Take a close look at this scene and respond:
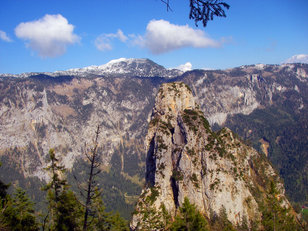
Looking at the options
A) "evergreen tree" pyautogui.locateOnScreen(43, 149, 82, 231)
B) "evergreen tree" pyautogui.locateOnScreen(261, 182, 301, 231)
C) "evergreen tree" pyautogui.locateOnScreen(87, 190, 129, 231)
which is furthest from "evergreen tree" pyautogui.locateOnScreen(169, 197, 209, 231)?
"evergreen tree" pyautogui.locateOnScreen(261, 182, 301, 231)

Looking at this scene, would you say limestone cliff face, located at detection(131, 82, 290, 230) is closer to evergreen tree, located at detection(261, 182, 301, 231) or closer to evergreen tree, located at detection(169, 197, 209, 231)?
evergreen tree, located at detection(261, 182, 301, 231)

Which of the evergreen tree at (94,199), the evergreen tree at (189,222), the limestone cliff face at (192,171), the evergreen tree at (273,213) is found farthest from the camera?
the limestone cliff face at (192,171)

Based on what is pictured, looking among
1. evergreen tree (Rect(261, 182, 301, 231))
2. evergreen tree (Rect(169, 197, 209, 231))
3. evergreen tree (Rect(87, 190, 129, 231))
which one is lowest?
evergreen tree (Rect(261, 182, 301, 231))

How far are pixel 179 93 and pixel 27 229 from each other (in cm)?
7264

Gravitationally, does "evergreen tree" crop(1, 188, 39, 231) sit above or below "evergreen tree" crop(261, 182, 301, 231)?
above

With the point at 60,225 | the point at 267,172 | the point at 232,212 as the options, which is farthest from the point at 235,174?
the point at 60,225

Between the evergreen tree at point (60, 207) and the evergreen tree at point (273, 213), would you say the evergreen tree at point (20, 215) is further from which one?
the evergreen tree at point (273, 213)

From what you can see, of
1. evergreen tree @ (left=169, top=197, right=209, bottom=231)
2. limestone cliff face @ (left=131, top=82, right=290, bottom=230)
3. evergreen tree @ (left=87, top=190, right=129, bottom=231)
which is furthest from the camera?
limestone cliff face @ (left=131, top=82, right=290, bottom=230)

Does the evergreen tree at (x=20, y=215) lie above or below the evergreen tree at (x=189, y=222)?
above

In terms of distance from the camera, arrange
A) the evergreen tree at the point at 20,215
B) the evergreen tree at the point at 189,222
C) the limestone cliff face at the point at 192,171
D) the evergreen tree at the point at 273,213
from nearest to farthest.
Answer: the evergreen tree at the point at 20,215 → the evergreen tree at the point at 189,222 → the evergreen tree at the point at 273,213 → the limestone cliff face at the point at 192,171

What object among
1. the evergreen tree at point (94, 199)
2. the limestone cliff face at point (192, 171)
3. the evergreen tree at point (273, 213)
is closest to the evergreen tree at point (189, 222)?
the evergreen tree at point (94, 199)

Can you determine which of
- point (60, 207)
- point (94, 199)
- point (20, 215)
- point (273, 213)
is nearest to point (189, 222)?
point (94, 199)

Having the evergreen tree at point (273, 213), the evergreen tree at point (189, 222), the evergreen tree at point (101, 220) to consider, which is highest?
the evergreen tree at point (101, 220)

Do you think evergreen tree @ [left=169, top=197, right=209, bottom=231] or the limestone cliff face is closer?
evergreen tree @ [left=169, top=197, right=209, bottom=231]
